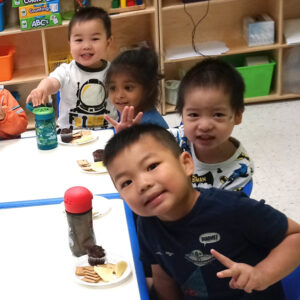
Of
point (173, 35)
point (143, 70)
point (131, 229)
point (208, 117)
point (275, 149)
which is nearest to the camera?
point (131, 229)

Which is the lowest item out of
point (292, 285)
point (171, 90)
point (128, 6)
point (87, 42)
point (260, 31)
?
point (171, 90)

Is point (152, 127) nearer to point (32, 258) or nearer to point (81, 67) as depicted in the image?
point (32, 258)

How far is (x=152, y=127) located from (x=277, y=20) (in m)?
3.05

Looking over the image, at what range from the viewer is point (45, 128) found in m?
1.87

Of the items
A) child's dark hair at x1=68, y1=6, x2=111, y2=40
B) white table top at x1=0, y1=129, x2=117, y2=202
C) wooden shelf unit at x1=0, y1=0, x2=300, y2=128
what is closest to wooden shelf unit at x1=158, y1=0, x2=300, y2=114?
wooden shelf unit at x1=0, y1=0, x2=300, y2=128

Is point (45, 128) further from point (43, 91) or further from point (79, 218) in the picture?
point (79, 218)

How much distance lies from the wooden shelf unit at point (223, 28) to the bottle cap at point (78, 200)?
289 cm

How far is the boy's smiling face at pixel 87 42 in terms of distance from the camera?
2359 mm

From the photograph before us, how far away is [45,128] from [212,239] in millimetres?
944

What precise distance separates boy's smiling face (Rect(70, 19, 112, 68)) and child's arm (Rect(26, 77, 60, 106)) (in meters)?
0.18

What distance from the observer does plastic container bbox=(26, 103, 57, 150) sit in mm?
1842

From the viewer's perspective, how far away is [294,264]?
1.08 metres

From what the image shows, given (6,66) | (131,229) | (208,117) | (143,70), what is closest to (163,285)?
(131,229)

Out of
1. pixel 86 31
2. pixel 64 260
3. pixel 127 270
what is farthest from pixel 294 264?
pixel 86 31
